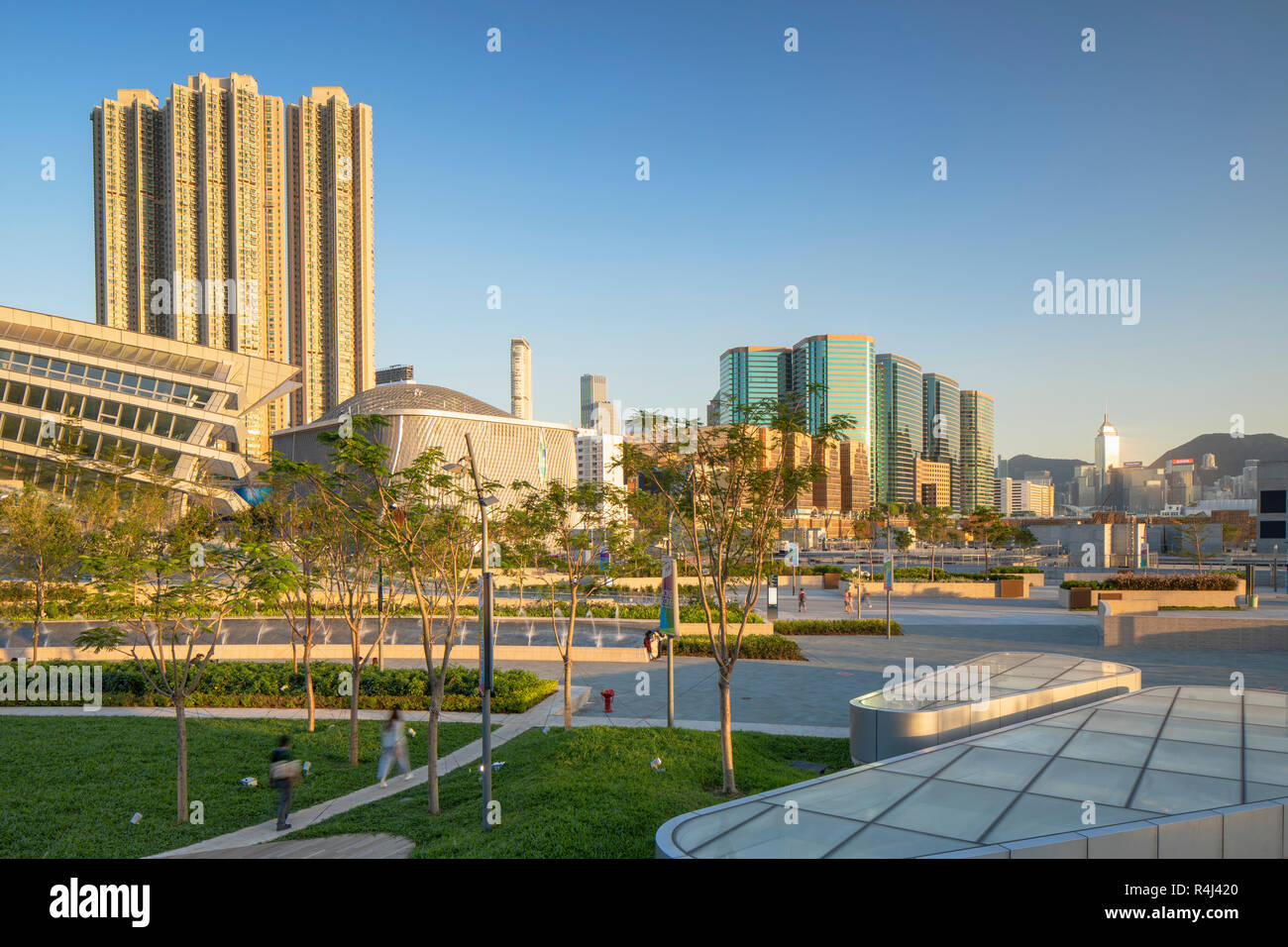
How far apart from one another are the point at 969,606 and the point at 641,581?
2144cm

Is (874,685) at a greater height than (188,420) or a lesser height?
Result: lesser

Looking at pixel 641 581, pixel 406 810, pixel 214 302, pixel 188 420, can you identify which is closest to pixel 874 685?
pixel 406 810

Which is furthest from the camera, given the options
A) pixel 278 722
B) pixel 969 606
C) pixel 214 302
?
pixel 214 302

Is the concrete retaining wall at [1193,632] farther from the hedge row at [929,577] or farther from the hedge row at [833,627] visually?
the hedge row at [929,577]

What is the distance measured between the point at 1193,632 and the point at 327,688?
3218cm

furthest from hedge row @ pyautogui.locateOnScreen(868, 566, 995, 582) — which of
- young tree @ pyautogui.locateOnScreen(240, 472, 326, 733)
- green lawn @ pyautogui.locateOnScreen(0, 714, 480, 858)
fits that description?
green lawn @ pyautogui.locateOnScreen(0, 714, 480, 858)

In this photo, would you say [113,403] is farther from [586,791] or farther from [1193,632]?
[1193,632]

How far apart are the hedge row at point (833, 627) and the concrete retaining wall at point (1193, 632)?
331 inches

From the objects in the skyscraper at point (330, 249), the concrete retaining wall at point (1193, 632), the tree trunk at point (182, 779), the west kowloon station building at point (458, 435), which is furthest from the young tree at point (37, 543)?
the skyscraper at point (330, 249)

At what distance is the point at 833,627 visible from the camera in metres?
31.9

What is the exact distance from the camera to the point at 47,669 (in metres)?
22.1

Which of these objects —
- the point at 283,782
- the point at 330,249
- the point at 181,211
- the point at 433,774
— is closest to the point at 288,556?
the point at 283,782

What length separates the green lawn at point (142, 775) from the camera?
11.1 m
